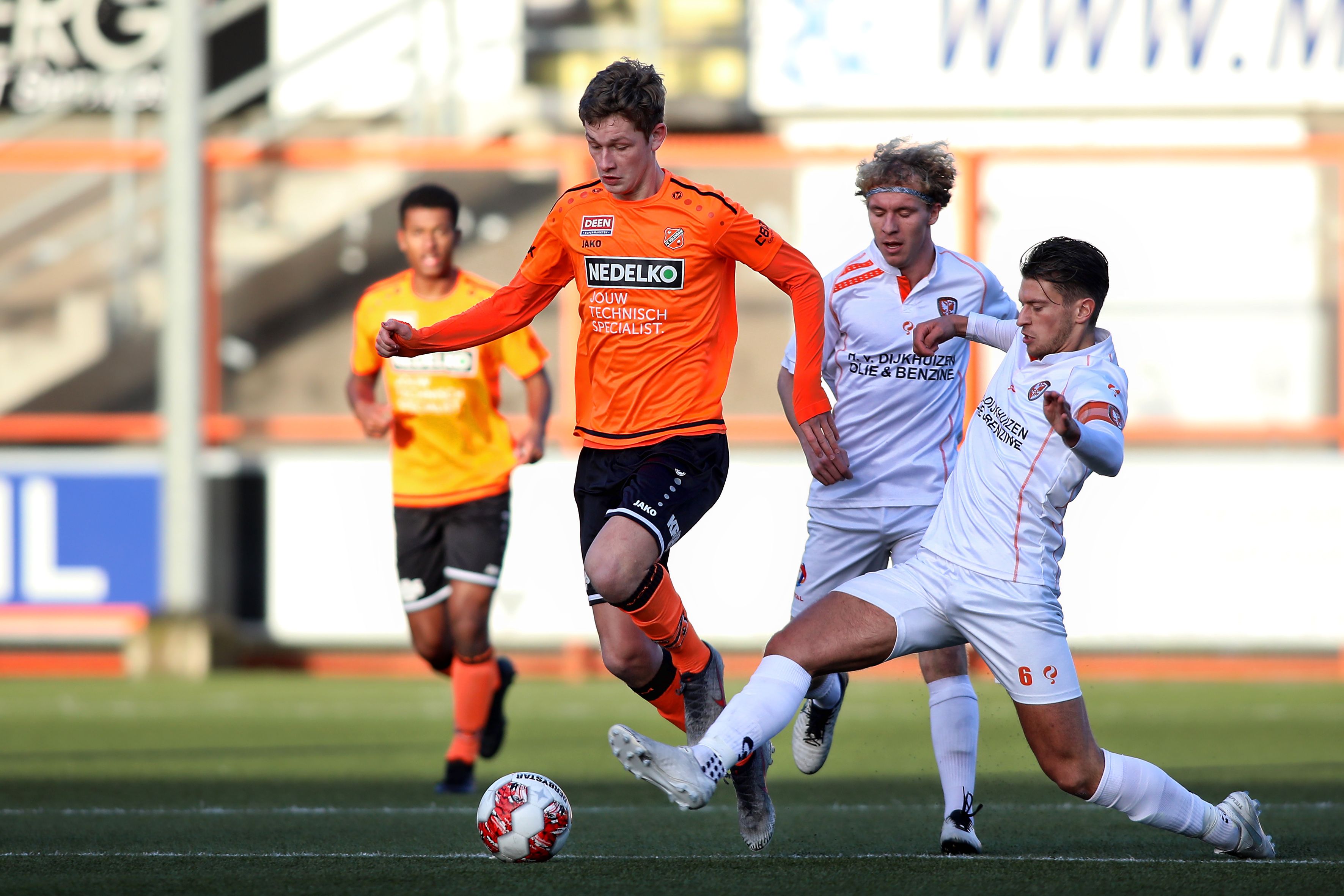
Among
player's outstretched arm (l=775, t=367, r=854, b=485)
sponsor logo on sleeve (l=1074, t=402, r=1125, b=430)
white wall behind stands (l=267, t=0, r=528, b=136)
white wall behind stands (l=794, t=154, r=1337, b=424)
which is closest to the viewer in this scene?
sponsor logo on sleeve (l=1074, t=402, r=1125, b=430)

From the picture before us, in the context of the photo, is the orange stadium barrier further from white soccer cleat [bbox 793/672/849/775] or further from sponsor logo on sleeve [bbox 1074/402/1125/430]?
sponsor logo on sleeve [bbox 1074/402/1125/430]

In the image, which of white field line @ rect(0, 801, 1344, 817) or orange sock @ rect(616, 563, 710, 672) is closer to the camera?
orange sock @ rect(616, 563, 710, 672)

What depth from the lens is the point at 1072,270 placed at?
436cm

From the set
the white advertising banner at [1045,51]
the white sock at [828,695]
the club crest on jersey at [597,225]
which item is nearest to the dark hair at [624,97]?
the club crest on jersey at [597,225]

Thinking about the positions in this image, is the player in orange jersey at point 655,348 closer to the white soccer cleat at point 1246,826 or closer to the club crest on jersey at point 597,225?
the club crest on jersey at point 597,225

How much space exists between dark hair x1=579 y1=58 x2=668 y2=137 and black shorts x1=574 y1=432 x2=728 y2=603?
3.00 ft

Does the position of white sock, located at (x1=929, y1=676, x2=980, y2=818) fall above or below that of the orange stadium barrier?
below

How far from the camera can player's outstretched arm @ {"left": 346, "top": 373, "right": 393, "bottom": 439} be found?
22.1ft

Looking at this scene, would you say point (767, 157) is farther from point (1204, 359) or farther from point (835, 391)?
point (835, 391)

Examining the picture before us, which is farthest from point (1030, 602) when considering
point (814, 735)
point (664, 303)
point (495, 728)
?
point (495, 728)

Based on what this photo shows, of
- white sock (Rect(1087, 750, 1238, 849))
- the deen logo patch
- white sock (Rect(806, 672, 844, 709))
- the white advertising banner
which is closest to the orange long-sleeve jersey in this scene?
the deen logo patch

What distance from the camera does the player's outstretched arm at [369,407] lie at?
22.1 feet

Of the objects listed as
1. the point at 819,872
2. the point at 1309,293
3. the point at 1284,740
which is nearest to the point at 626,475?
the point at 819,872

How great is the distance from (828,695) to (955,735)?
27.9 inches
